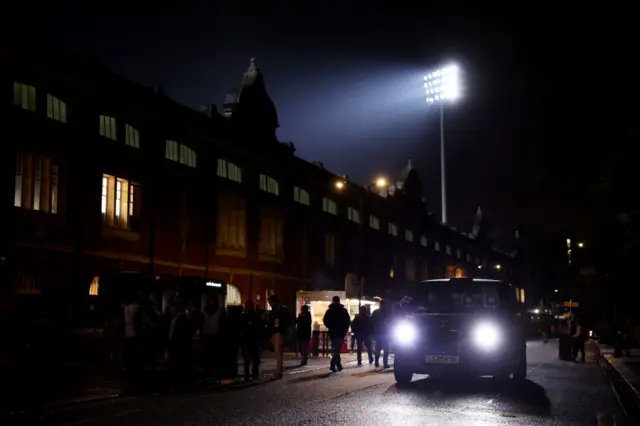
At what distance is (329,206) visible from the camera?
2012 inches

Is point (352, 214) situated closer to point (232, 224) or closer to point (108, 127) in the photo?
point (232, 224)

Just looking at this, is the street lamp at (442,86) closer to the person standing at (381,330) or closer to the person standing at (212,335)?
the person standing at (381,330)

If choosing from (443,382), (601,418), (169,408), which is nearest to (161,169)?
(443,382)

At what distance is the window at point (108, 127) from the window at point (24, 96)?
3504mm

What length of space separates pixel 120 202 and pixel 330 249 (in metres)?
22.3

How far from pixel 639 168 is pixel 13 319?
15.4m

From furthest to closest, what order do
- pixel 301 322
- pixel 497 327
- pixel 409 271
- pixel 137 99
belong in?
1. pixel 409 271
2. pixel 137 99
3. pixel 301 322
4. pixel 497 327

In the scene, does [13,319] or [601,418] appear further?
[13,319]

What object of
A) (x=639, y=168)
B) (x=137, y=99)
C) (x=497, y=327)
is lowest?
(x=497, y=327)

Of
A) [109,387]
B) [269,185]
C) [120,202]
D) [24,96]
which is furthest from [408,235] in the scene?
[109,387]

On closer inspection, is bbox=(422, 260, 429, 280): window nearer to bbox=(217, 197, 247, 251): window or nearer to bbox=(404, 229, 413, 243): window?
bbox=(404, 229, 413, 243): window

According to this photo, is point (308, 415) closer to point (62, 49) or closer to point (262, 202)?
point (62, 49)

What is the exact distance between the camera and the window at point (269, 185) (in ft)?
137

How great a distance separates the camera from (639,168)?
19062 millimetres
